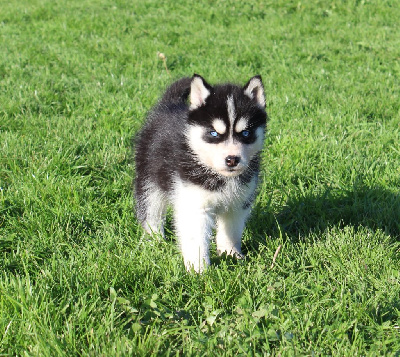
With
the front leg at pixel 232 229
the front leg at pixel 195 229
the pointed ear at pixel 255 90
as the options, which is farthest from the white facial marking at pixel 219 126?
the front leg at pixel 232 229

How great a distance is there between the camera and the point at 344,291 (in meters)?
3.12

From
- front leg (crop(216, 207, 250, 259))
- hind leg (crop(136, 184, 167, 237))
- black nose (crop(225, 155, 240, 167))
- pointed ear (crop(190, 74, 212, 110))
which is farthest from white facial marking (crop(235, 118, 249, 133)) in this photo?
hind leg (crop(136, 184, 167, 237))

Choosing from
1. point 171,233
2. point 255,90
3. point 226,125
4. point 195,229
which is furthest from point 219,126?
point 171,233

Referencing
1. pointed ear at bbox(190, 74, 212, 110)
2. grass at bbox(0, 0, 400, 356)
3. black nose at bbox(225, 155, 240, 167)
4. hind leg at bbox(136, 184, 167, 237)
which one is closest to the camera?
grass at bbox(0, 0, 400, 356)

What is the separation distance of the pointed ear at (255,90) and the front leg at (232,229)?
2.66ft

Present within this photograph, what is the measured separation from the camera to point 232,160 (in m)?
3.12

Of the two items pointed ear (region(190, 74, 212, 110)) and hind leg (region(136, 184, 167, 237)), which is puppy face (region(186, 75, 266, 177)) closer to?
pointed ear (region(190, 74, 212, 110))

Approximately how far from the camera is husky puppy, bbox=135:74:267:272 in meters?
3.26

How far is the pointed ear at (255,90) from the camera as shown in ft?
11.4

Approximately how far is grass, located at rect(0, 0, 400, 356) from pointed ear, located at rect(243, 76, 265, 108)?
1.02 metres

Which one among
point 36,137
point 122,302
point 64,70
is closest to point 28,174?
point 36,137

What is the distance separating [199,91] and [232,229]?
1.06 meters

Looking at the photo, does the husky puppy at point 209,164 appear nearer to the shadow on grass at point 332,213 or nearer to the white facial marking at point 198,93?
the white facial marking at point 198,93

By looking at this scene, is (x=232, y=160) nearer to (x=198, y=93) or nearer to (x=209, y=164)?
(x=209, y=164)
